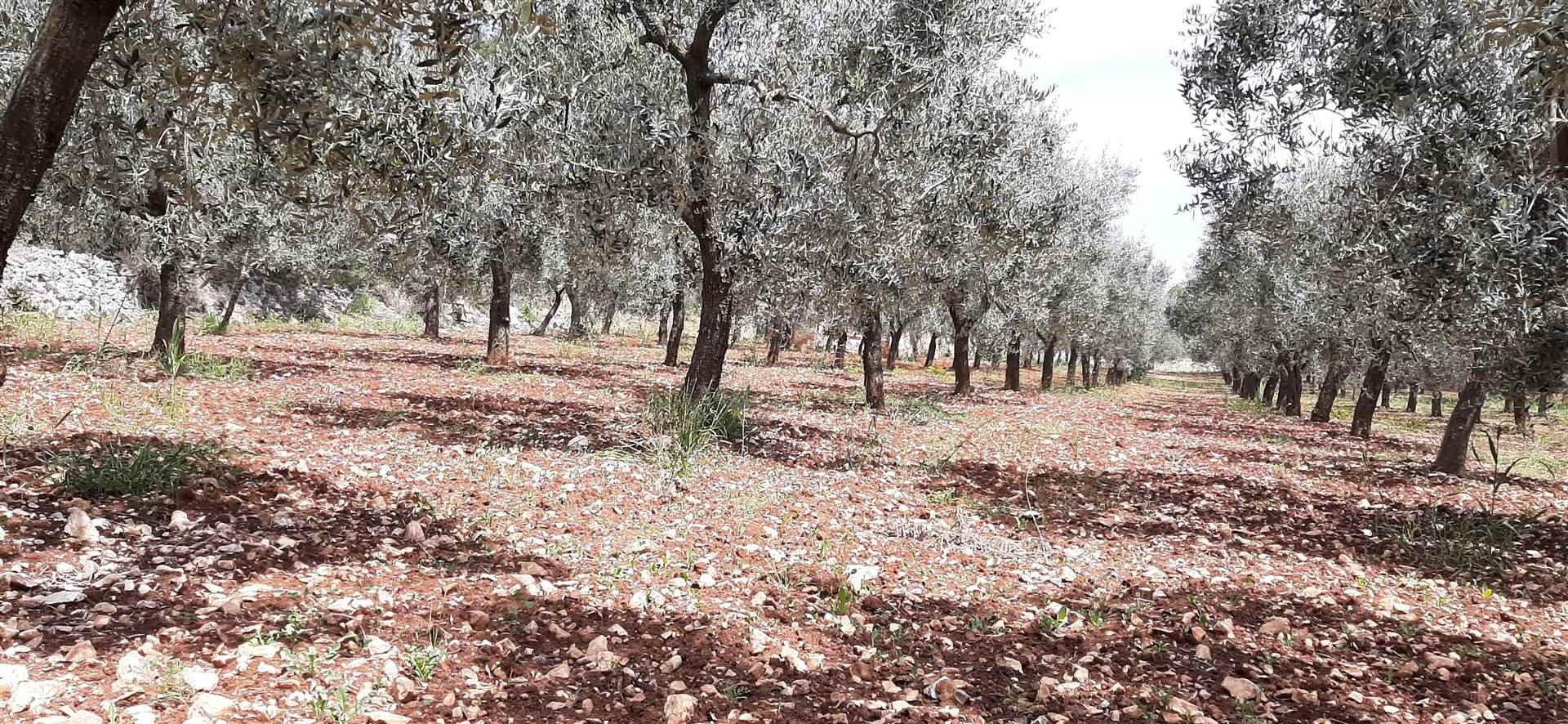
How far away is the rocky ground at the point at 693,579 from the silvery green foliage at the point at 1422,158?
11.1 ft

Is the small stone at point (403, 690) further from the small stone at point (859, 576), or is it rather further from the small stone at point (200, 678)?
the small stone at point (859, 576)

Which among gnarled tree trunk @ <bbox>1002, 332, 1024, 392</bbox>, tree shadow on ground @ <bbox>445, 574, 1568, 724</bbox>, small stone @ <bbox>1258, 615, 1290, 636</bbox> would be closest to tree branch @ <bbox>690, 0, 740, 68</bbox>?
tree shadow on ground @ <bbox>445, 574, 1568, 724</bbox>

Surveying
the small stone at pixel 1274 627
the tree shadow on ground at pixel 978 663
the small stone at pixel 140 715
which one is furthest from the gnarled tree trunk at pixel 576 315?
the small stone at pixel 140 715

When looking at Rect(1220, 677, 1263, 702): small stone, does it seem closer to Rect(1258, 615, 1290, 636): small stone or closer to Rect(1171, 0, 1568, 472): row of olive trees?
Rect(1258, 615, 1290, 636): small stone

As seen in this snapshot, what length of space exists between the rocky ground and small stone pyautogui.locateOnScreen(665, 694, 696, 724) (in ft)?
0.06

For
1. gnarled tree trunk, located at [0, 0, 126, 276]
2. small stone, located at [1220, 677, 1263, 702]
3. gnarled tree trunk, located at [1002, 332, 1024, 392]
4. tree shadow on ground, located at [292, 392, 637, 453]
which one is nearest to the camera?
gnarled tree trunk, located at [0, 0, 126, 276]

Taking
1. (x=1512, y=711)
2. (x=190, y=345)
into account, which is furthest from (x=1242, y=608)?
(x=190, y=345)

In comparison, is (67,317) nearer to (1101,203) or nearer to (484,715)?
(484,715)

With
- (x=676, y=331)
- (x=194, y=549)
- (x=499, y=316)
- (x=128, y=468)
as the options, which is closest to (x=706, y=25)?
(x=128, y=468)

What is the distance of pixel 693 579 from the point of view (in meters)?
8.29

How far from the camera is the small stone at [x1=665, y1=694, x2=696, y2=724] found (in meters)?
5.36

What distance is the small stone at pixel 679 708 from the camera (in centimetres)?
536

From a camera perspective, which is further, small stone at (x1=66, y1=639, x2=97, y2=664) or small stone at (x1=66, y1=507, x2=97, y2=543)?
small stone at (x1=66, y1=507, x2=97, y2=543)

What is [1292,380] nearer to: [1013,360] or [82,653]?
[1013,360]
